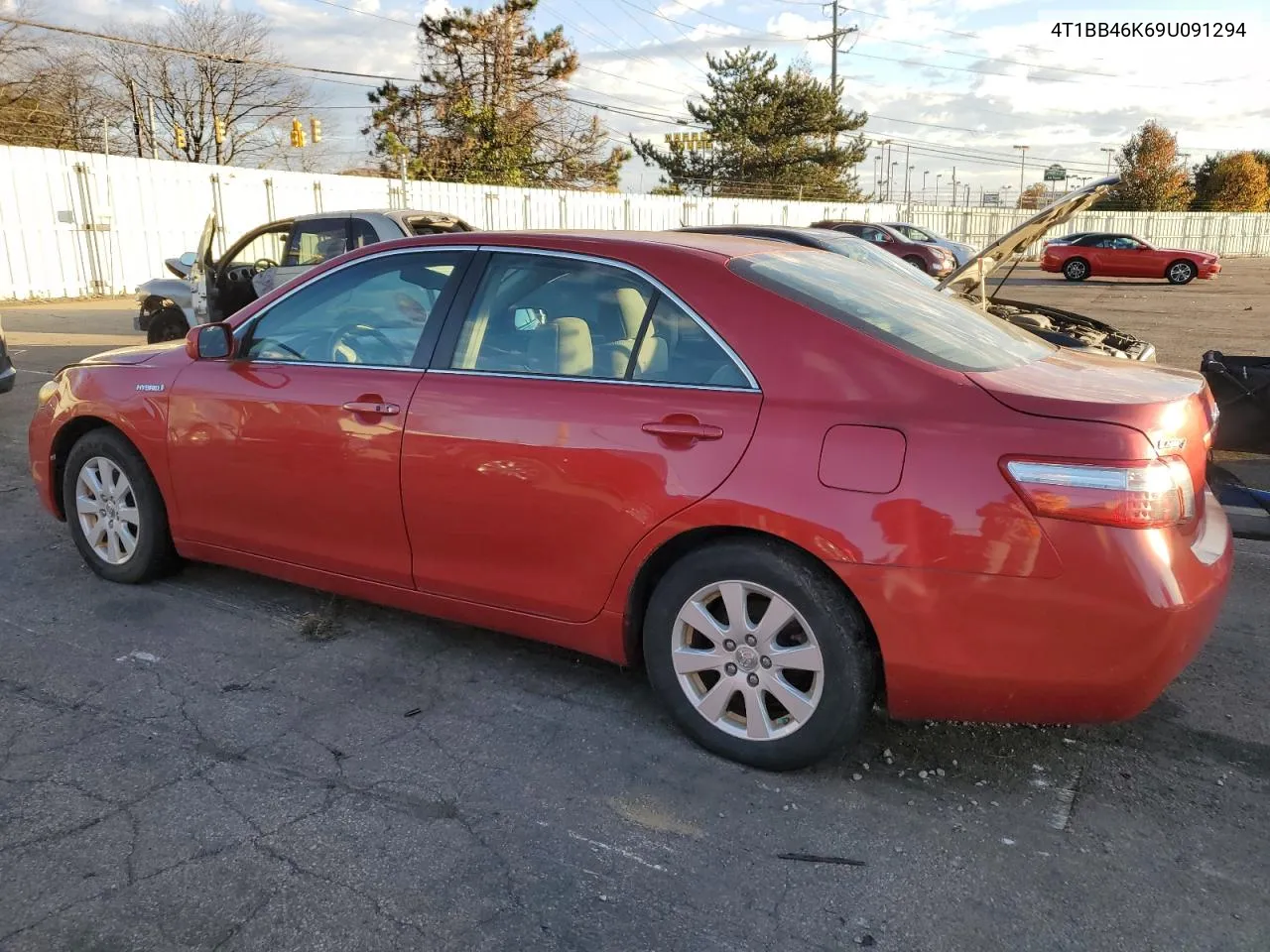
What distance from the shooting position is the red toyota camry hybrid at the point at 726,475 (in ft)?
8.45

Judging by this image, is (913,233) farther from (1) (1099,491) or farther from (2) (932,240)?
(1) (1099,491)

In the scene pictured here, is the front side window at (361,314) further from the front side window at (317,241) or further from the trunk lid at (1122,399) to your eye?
the front side window at (317,241)

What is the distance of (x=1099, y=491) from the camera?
8.21 feet

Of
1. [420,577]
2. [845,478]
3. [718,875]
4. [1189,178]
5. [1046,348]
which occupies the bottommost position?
[718,875]

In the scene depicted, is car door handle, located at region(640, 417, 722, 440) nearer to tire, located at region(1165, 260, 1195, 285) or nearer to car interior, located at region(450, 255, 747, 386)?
car interior, located at region(450, 255, 747, 386)

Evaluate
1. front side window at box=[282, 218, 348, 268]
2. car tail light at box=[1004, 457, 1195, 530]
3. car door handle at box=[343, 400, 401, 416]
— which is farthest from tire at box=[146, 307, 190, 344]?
car tail light at box=[1004, 457, 1195, 530]

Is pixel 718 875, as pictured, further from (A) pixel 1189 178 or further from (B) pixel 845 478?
(A) pixel 1189 178

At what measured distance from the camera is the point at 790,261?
3.39 meters

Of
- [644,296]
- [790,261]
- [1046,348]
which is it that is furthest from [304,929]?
[1046,348]

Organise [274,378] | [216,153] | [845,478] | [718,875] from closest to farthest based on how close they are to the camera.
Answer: [718,875] → [845,478] → [274,378] → [216,153]

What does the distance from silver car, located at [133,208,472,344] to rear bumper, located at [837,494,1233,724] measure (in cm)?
745

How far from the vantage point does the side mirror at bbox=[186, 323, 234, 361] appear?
4.02 meters

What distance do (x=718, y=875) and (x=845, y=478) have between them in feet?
3.61

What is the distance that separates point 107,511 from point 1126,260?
31.8 m
